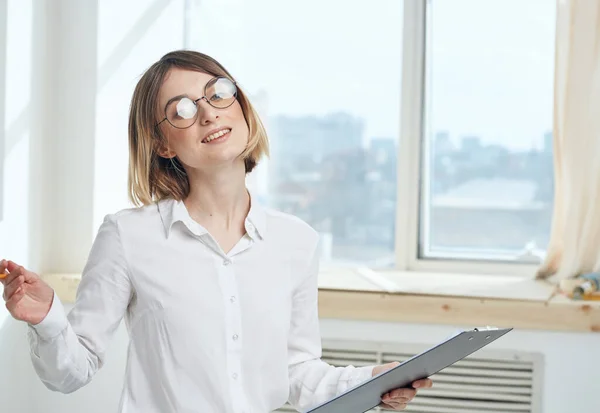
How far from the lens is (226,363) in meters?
1.44

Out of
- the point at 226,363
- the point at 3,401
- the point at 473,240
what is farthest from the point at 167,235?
the point at 473,240

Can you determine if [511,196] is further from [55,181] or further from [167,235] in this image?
[167,235]

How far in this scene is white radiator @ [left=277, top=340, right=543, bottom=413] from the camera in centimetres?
253

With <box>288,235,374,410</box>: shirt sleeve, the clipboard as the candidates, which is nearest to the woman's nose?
<box>288,235,374,410</box>: shirt sleeve

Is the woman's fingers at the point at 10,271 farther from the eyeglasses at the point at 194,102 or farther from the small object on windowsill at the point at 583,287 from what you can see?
the small object on windowsill at the point at 583,287

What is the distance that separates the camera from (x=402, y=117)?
2980 millimetres

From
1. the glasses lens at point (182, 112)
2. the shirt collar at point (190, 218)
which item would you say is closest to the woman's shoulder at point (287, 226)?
the shirt collar at point (190, 218)

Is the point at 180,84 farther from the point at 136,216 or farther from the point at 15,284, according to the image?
the point at 15,284

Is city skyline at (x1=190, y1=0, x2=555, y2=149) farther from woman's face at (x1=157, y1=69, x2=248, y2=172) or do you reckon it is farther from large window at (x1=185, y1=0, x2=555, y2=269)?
woman's face at (x1=157, y1=69, x2=248, y2=172)

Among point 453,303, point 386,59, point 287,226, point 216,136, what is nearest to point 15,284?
point 216,136

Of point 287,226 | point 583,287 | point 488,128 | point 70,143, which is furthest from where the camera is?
point 488,128

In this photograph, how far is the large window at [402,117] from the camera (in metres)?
2.93

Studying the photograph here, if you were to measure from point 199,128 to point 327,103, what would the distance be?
1.65 meters

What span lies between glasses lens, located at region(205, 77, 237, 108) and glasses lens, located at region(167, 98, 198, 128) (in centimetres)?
3
